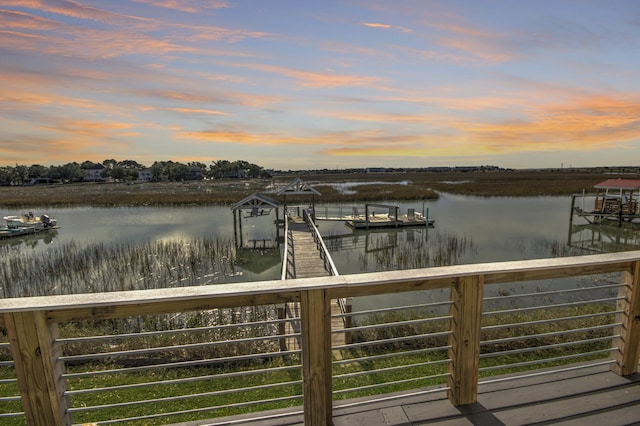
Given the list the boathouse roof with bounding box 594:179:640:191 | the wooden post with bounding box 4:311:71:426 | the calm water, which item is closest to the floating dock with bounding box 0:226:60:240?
the calm water

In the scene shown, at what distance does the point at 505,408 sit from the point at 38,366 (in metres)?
2.97

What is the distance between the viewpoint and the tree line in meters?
Answer: 84.8

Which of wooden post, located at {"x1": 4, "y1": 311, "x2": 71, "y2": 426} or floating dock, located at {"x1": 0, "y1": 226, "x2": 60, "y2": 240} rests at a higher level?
wooden post, located at {"x1": 4, "y1": 311, "x2": 71, "y2": 426}

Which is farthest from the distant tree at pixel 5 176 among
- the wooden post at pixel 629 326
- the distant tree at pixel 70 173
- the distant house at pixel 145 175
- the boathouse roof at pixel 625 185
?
the boathouse roof at pixel 625 185

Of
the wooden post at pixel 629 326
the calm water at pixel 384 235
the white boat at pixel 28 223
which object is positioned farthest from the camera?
the white boat at pixel 28 223

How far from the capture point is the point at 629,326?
259 cm

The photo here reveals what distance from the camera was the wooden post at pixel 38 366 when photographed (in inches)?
66.5

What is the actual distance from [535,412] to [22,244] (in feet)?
→ 82.0

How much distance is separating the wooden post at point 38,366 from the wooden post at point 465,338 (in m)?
2.41

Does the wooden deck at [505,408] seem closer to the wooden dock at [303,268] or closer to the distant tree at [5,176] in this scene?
the wooden dock at [303,268]

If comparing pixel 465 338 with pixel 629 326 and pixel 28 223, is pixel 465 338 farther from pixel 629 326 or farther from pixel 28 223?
pixel 28 223

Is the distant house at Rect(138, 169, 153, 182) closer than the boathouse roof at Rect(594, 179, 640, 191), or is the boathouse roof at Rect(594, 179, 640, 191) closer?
the boathouse roof at Rect(594, 179, 640, 191)

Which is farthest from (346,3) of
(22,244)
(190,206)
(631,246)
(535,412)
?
(190,206)

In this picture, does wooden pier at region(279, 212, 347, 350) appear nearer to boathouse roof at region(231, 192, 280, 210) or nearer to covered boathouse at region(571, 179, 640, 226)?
boathouse roof at region(231, 192, 280, 210)
